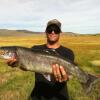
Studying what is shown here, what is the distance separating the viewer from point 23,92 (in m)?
12.4

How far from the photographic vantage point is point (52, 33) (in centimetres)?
761

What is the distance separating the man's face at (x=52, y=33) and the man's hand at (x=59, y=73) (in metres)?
0.66

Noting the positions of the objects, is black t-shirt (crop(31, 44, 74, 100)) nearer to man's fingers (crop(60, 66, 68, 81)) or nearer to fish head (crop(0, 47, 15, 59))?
man's fingers (crop(60, 66, 68, 81))

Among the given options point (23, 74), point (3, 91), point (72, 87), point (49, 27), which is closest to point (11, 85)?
point (3, 91)

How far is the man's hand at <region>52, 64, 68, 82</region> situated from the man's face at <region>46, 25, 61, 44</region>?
656 millimetres

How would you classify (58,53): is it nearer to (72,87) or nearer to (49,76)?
(49,76)

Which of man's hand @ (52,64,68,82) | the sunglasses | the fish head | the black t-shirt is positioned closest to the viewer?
man's hand @ (52,64,68,82)

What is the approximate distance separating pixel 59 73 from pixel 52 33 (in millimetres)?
1078

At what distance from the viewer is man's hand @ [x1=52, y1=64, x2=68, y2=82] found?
7.01 meters

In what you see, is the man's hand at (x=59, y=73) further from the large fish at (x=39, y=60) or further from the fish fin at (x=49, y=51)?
the fish fin at (x=49, y=51)

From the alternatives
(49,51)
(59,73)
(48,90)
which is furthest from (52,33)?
(48,90)

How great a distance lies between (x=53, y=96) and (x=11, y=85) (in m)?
7.56

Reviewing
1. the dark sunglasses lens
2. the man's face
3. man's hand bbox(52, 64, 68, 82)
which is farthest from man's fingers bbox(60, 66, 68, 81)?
the dark sunglasses lens

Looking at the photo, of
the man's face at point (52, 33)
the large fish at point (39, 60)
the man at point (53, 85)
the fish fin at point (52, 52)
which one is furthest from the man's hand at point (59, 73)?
the man's face at point (52, 33)
